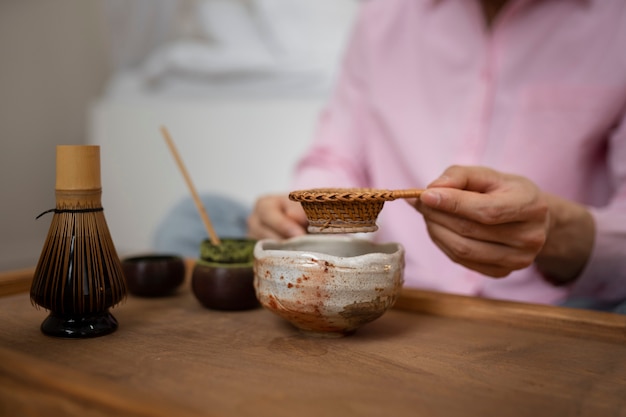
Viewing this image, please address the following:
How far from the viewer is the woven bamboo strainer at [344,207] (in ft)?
1.87

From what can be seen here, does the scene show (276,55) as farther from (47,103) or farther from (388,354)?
(388,354)

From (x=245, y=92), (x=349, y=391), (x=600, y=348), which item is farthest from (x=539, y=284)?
(x=245, y=92)

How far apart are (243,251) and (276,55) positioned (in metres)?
1.21

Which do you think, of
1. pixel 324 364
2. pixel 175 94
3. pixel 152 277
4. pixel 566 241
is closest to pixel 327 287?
pixel 324 364

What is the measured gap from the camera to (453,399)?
0.46 m

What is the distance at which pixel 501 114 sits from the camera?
1.03m

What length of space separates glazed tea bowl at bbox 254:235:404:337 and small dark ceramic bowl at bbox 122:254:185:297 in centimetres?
20

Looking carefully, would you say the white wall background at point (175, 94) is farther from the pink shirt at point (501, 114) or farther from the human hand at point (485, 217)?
the human hand at point (485, 217)

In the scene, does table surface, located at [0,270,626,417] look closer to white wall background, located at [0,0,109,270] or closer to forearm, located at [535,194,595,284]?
forearm, located at [535,194,595,284]

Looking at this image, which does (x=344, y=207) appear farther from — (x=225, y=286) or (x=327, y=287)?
(x=225, y=286)

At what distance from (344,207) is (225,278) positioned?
200 millimetres

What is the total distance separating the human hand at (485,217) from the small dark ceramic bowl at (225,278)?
8.4 inches

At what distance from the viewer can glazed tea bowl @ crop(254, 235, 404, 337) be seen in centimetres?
57

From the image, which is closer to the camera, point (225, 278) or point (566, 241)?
point (225, 278)
